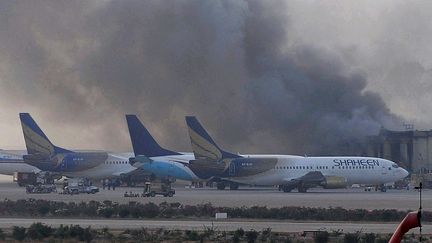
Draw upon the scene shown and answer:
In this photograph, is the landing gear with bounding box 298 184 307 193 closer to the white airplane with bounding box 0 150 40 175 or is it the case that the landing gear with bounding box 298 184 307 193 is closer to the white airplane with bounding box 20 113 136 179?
the white airplane with bounding box 20 113 136 179

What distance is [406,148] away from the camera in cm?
16338

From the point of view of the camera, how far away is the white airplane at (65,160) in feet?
495

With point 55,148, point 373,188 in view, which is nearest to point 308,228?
point 373,188

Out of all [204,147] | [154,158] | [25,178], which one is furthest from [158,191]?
[25,178]

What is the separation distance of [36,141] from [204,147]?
1122 inches

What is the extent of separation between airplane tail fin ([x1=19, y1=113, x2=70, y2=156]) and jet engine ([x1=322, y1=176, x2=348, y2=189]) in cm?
3921

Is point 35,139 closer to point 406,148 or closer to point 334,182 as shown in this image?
point 334,182

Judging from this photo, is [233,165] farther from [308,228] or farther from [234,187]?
[308,228]

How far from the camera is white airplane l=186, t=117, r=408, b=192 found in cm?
13350

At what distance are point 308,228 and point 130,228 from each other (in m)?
10.3

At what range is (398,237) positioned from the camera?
29.4 meters

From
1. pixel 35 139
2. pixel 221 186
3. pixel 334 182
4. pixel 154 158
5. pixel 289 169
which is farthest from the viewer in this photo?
pixel 35 139

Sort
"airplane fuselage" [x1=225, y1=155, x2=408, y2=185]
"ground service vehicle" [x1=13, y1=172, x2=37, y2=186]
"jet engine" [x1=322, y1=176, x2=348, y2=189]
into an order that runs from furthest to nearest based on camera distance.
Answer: "ground service vehicle" [x1=13, y1=172, x2=37, y2=186] → "airplane fuselage" [x1=225, y1=155, x2=408, y2=185] → "jet engine" [x1=322, y1=176, x2=348, y2=189]

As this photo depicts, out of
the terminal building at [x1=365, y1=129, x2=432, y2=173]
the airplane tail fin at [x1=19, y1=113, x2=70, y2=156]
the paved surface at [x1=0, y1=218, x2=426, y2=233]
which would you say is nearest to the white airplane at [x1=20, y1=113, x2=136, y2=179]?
the airplane tail fin at [x1=19, y1=113, x2=70, y2=156]
